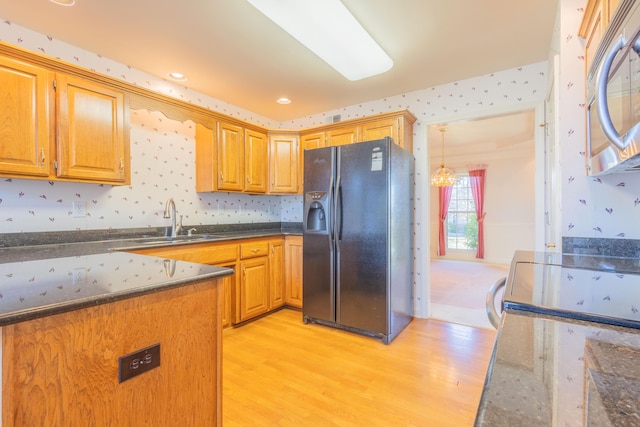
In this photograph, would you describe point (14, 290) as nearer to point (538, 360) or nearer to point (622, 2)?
point (538, 360)

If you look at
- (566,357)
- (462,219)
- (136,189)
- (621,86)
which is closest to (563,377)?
(566,357)

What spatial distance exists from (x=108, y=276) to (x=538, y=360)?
1.23 m

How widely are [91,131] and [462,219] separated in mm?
6952

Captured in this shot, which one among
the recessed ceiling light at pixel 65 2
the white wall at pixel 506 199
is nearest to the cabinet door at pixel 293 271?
the recessed ceiling light at pixel 65 2

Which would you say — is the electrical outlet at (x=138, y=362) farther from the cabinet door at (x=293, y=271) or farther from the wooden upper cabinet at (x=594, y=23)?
the cabinet door at (x=293, y=271)

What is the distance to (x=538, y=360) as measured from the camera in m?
0.45

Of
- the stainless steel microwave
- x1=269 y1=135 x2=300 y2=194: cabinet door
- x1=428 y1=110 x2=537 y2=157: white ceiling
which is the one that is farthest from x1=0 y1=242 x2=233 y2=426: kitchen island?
x1=428 y1=110 x2=537 y2=157: white ceiling

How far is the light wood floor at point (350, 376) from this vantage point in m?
1.63

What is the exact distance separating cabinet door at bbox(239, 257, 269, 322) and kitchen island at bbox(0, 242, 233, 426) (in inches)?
68.4

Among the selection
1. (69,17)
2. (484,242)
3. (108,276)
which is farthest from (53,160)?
(484,242)

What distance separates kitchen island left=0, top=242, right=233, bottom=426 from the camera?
0.72 m

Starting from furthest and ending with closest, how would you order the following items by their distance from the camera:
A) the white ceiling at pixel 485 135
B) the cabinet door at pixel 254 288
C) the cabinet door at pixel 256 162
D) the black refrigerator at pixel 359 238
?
1. the white ceiling at pixel 485 135
2. the cabinet door at pixel 256 162
3. the cabinet door at pixel 254 288
4. the black refrigerator at pixel 359 238

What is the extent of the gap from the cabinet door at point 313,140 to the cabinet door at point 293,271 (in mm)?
1102

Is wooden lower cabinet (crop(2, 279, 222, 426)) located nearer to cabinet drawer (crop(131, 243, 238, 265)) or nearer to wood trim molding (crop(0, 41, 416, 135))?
cabinet drawer (crop(131, 243, 238, 265))
